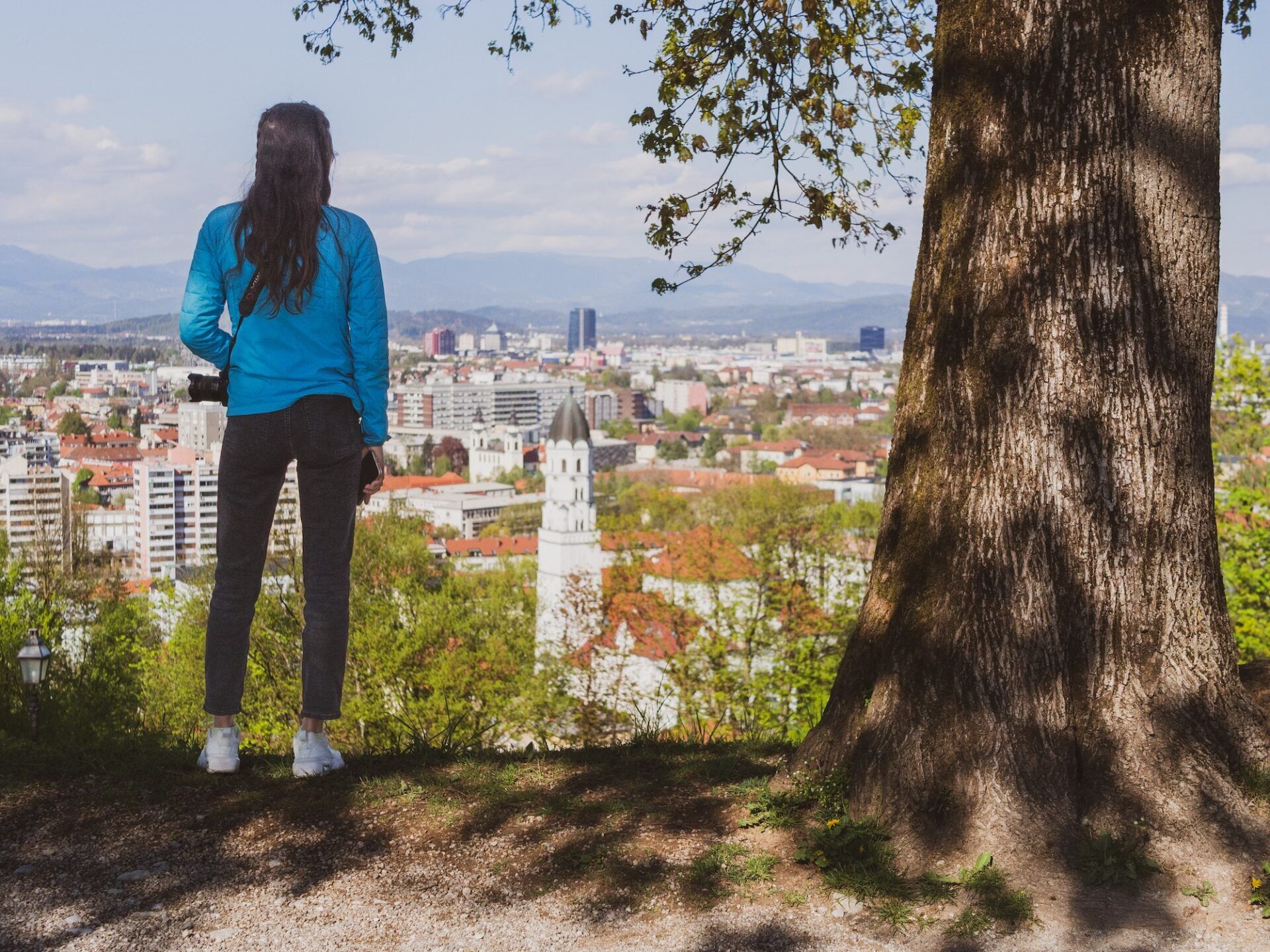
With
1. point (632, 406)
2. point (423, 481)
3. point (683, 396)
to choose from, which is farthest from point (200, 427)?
point (683, 396)

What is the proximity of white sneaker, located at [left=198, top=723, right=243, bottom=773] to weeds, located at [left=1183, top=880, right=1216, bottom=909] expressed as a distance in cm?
219

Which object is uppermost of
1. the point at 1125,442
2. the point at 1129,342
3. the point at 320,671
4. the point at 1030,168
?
the point at 1030,168

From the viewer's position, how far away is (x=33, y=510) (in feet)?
82.7

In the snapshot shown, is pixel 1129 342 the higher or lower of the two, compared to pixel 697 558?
higher

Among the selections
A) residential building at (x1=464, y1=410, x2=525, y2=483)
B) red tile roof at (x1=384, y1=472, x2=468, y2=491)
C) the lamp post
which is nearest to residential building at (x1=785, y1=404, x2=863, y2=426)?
residential building at (x1=464, y1=410, x2=525, y2=483)

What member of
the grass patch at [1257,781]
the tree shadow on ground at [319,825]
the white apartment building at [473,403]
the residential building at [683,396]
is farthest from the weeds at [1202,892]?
the residential building at [683,396]

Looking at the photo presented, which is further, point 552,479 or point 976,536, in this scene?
point 552,479

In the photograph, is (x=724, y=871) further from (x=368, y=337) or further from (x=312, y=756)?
(x=368, y=337)

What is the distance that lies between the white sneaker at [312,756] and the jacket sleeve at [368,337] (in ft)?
2.63

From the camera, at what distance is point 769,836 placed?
8.55 ft

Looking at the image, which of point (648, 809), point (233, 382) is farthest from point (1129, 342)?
point (233, 382)

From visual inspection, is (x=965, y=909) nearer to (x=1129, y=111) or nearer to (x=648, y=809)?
(x=648, y=809)

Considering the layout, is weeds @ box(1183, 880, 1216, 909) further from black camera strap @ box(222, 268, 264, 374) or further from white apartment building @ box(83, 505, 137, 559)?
white apartment building @ box(83, 505, 137, 559)

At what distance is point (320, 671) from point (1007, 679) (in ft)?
5.42
